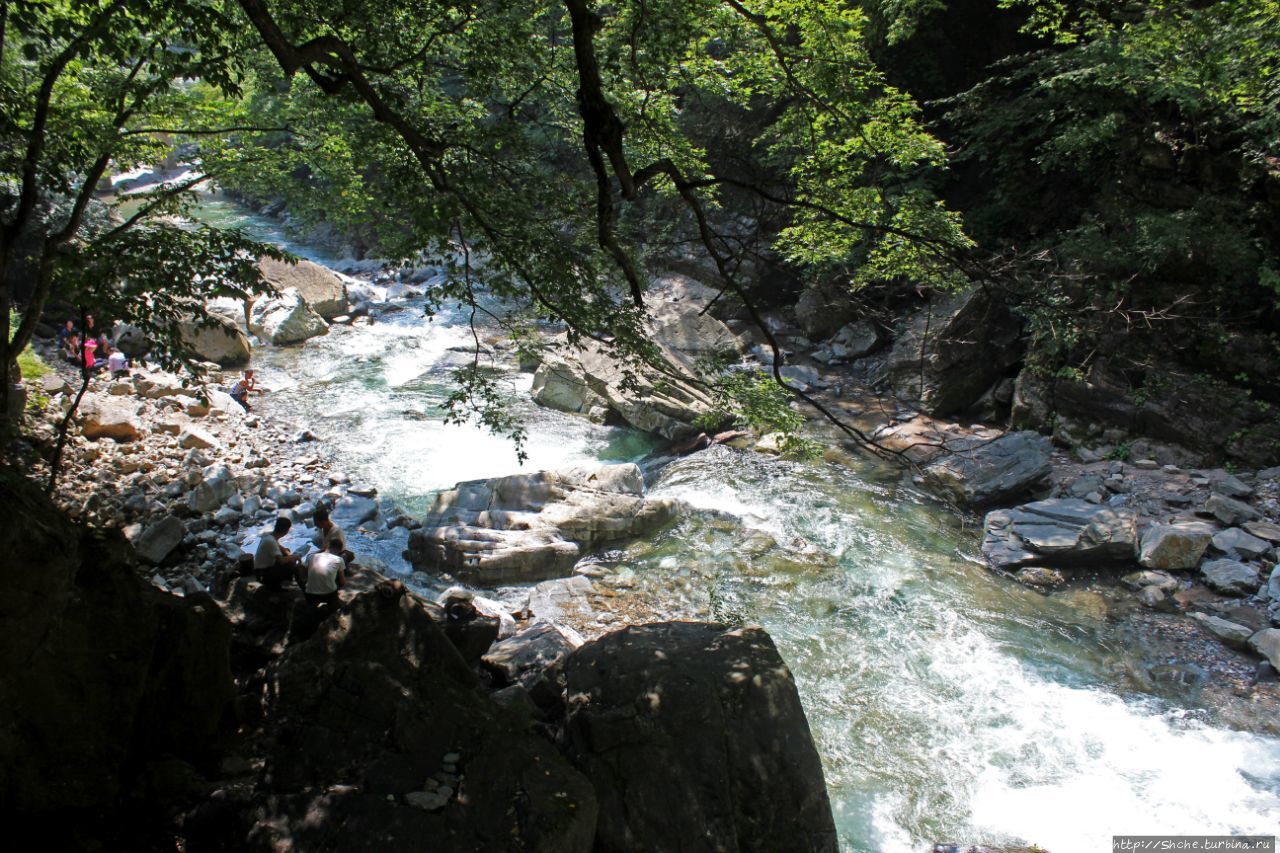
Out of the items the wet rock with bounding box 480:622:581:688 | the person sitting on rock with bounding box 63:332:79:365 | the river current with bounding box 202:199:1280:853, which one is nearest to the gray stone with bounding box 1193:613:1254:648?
the river current with bounding box 202:199:1280:853

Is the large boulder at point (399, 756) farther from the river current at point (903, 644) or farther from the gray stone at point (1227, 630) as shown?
the gray stone at point (1227, 630)

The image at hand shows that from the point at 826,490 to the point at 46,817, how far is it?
904cm

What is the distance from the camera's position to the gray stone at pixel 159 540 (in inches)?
281

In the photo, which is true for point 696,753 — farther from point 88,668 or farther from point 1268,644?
point 1268,644

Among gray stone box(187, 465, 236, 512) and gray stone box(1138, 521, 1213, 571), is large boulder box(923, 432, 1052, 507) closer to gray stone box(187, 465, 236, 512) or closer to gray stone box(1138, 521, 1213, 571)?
gray stone box(1138, 521, 1213, 571)

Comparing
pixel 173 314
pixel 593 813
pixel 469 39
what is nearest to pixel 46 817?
pixel 593 813

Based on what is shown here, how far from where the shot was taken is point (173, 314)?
16.8 ft

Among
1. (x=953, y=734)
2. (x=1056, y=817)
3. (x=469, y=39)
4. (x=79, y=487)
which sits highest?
(x=469, y=39)

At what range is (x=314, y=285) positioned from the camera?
16.9 metres

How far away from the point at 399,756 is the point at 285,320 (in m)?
13.6

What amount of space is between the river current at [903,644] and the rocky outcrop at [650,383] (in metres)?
0.47

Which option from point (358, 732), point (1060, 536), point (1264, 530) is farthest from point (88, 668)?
point (1264, 530)

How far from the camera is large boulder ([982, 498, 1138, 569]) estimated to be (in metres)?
8.61

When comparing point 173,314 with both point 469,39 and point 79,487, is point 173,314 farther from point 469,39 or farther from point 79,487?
point 79,487
